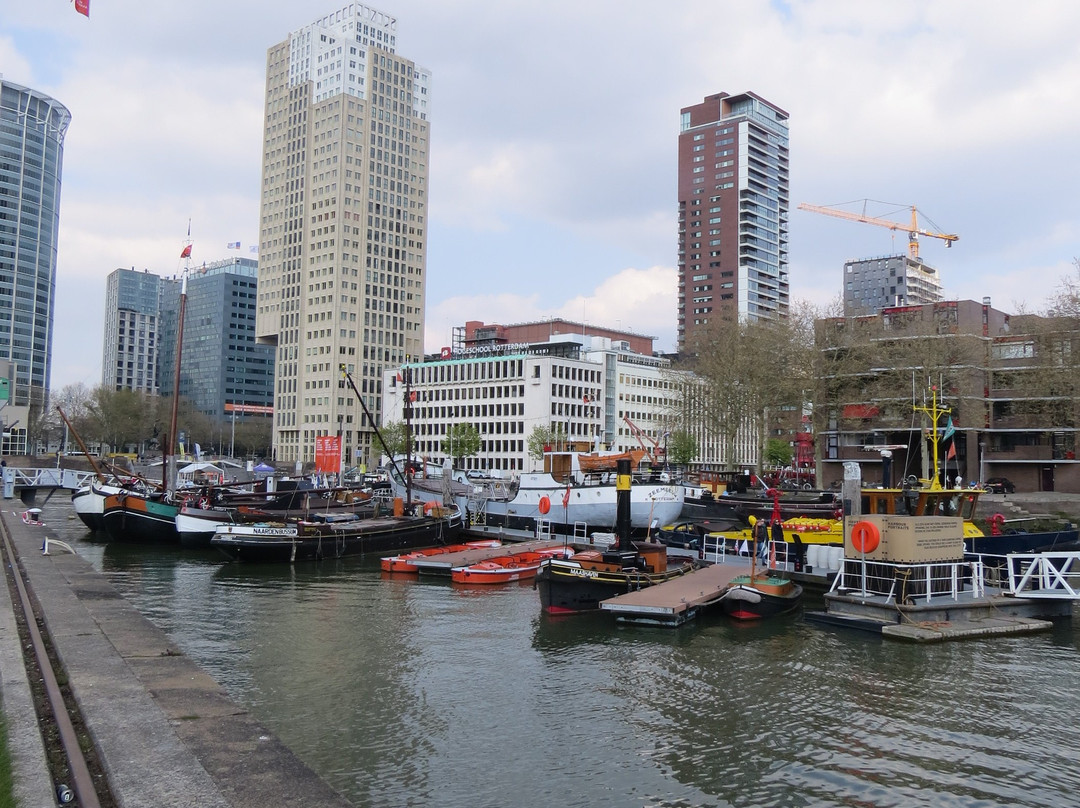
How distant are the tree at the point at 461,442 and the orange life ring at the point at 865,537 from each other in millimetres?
97162

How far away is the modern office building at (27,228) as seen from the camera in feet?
609

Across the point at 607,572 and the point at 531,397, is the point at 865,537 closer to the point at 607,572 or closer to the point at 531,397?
the point at 607,572

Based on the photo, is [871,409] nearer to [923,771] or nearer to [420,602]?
[420,602]

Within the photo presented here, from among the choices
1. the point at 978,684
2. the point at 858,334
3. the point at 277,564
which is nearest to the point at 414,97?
the point at 858,334

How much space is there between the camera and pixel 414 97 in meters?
179

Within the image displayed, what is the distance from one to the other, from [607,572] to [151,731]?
63.8 feet

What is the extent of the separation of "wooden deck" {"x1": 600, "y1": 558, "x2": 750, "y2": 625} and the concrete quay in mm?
13648

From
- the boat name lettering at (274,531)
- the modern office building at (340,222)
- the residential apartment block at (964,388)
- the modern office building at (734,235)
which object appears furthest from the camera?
the modern office building at (734,235)

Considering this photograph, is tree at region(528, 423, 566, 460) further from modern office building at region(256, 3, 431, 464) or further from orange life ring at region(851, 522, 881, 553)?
orange life ring at region(851, 522, 881, 553)

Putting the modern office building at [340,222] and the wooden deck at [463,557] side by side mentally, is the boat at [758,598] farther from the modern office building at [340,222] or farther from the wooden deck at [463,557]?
the modern office building at [340,222]

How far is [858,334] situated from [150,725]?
61451mm

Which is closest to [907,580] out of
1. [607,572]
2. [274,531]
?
[607,572]

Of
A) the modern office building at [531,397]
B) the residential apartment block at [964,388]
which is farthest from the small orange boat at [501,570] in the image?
the modern office building at [531,397]

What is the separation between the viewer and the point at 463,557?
40.5 meters
